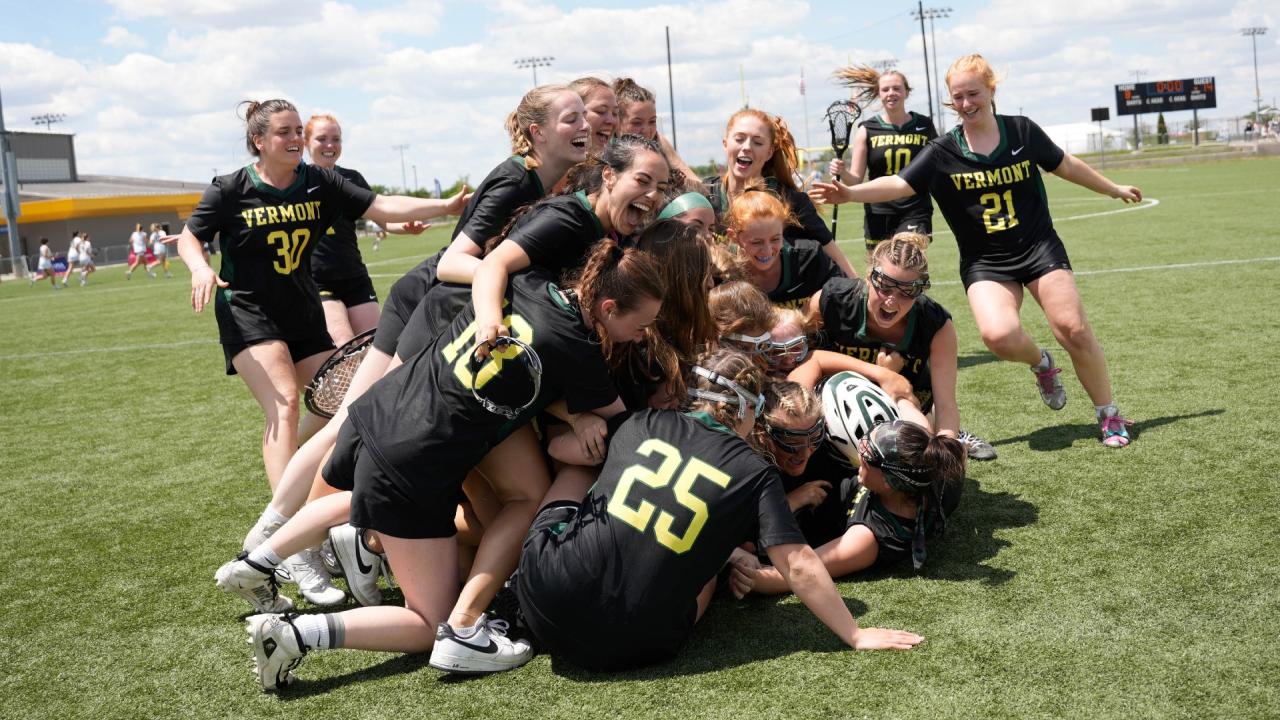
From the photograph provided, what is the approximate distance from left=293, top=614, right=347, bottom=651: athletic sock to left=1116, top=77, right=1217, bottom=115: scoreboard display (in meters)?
76.2

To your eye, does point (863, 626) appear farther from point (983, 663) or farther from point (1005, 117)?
point (1005, 117)

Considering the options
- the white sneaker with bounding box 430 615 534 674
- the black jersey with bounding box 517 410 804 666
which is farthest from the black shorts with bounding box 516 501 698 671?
the white sneaker with bounding box 430 615 534 674

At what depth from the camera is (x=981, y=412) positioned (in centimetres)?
692

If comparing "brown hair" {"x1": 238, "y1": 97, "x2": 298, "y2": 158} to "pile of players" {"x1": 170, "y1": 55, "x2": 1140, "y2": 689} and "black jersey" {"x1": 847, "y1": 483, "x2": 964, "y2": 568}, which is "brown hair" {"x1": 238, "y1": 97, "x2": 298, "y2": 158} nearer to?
"pile of players" {"x1": 170, "y1": 55, "x2": 1140, "y2": 689}

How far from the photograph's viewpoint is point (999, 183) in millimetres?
6316

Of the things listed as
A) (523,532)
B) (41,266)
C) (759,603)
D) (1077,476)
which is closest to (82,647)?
(523,532)

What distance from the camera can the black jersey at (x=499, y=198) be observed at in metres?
4.42

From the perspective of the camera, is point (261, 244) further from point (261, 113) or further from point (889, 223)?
point (889, 223)

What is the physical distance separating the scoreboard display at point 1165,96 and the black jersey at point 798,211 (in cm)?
7289

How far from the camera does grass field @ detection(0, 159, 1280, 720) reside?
129 inches

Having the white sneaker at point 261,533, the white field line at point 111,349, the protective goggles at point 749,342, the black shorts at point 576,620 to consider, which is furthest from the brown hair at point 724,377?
the white field line at point 111,349

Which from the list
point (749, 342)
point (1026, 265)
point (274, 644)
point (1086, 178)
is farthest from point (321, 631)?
point (1086, 178)

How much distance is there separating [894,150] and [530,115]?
17.7 feet

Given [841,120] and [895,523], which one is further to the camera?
[841,120]
